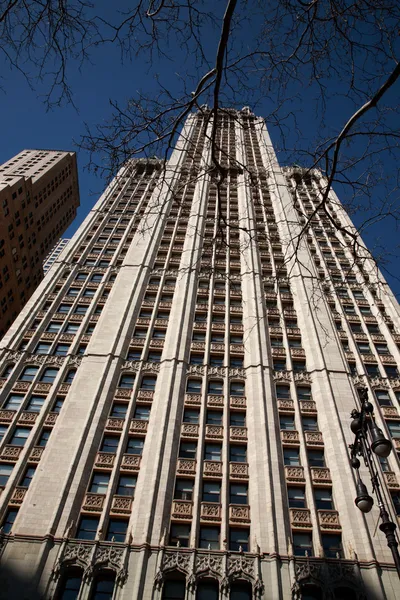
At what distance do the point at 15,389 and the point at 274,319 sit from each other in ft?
63.1

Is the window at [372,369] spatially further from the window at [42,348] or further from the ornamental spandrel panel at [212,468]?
the window at [42,348]

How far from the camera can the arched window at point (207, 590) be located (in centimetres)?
1922

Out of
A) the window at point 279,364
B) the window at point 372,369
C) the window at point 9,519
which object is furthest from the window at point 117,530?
the window at point 372,369

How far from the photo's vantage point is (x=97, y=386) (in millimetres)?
28312

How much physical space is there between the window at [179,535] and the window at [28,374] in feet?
44.2

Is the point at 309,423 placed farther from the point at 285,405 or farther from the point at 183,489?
the point at 183,489

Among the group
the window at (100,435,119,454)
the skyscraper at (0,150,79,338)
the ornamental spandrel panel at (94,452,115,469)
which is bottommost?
the ornamental spandrel panel at (94,452,115,469)

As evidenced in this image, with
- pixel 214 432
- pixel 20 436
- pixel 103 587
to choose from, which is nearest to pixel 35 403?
pixel 20 436

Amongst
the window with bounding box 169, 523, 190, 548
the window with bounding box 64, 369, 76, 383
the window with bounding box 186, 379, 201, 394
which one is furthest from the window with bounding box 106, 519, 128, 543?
the window with bounding box 64, 369, 76, 383

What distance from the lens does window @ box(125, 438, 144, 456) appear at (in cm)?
2531

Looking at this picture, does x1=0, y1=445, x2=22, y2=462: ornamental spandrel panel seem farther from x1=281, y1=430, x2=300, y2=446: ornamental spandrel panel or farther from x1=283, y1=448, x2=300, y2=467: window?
x1=281, y1=430, x2=300, y2=446: ornamental spandrel panel

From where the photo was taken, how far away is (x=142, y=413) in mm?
27953

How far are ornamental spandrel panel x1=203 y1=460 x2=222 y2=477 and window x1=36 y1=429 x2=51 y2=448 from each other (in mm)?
8514

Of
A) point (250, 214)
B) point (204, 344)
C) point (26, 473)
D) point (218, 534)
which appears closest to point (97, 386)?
point (26, 473)
